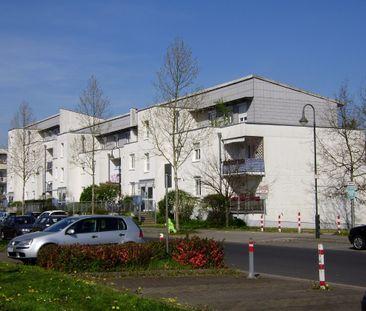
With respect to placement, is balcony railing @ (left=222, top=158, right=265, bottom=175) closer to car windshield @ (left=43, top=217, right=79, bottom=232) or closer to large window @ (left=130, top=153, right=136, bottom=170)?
large window @ (left=130, top=153, right=136, bottom=170)

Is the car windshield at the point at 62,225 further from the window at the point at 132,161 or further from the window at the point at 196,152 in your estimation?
the window at the point at 132,161

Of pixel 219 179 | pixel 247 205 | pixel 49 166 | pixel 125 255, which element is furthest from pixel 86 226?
pixel 49 166

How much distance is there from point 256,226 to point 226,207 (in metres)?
2.73

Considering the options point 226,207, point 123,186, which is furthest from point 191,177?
point 123,186

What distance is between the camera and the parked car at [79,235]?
58.4ft

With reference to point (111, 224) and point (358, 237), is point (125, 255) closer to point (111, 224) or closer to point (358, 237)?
point (111, 224)

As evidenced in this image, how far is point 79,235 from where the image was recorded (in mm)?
18047

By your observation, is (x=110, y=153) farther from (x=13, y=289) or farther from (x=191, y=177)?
(x=13, y=289)

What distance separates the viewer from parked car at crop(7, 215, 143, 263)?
1780 cm

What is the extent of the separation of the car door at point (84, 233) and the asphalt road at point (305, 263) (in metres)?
4.25

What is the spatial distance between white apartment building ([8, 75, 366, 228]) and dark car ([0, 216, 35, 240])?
16395 mm

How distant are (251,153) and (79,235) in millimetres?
32329

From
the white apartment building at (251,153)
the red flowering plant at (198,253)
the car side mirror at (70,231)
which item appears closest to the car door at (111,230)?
the car side mirror at (70,231)

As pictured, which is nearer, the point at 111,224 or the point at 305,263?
the point at 111,224
